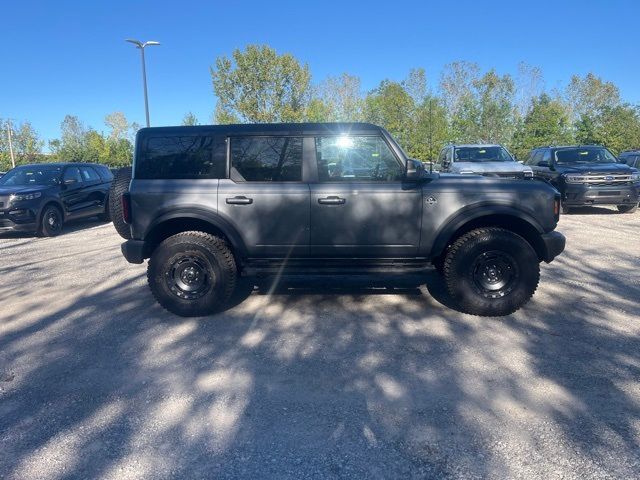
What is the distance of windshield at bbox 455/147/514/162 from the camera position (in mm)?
12597

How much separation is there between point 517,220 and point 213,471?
368cm

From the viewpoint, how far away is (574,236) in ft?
28.6

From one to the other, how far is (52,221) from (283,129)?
8205 millimetres

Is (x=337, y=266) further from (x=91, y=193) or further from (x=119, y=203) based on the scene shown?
(x=91, y=193)

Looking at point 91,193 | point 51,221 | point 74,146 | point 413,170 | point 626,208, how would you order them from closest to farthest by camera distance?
point 413,170, point 51,221, point 91,193, point 626,208, point 74,146

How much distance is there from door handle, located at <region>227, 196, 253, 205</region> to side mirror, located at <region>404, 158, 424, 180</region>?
1.58 metres

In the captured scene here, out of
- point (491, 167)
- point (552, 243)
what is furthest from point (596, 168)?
point (552, 243)

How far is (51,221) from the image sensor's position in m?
10.3

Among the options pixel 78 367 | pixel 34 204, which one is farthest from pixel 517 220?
pixel 34 204

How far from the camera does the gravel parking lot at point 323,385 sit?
2.43 metres

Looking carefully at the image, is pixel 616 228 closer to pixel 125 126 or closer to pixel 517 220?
pixel 517 220

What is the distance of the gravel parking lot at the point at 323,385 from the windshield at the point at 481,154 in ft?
24.9

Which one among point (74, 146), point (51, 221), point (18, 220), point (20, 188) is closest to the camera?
point (18, 220)

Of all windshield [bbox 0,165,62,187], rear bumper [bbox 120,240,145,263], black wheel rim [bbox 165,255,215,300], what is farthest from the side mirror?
windshield [bbox 0,165,62,187]
